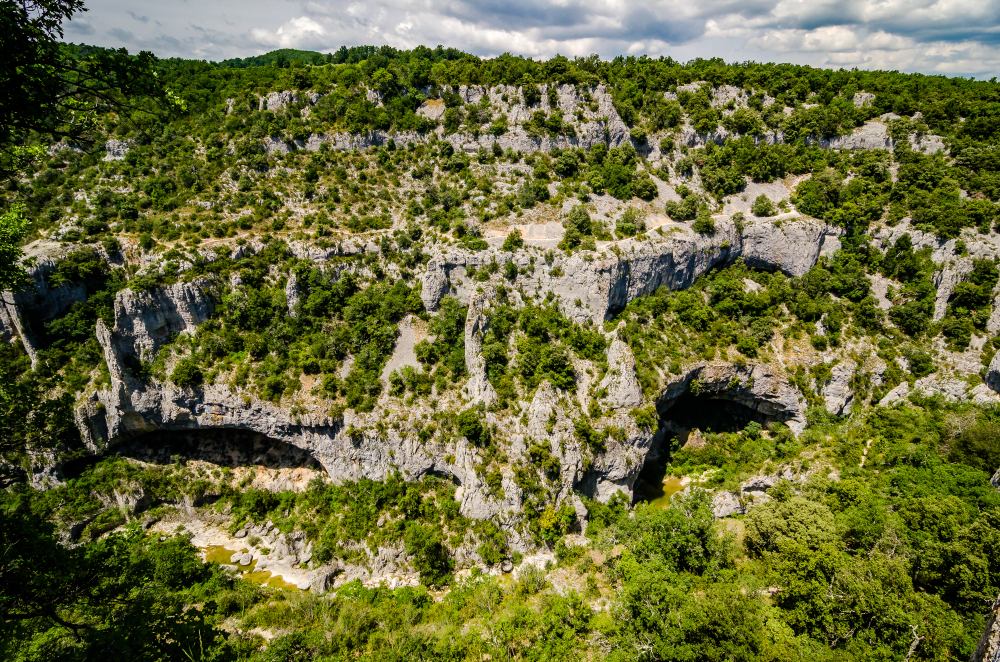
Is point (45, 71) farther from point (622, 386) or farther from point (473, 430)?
point (622, 386)

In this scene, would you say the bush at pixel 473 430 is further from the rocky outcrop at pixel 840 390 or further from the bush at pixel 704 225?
the rocky outcrop at pixel 840 390

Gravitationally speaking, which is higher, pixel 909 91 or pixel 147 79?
pixel 909 91

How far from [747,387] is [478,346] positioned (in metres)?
29.2

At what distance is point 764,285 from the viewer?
50.2 metres

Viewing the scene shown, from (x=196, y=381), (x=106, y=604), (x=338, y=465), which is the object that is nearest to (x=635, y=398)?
(x=338, y=465)

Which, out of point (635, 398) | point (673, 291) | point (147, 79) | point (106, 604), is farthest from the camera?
point (673, 291)

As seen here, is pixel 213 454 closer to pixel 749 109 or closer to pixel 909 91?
pixel 749 109

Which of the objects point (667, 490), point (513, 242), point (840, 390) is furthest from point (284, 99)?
point (840, 390)

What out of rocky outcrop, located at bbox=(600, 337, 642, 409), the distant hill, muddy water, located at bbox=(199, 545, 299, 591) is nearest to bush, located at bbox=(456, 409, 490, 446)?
rocky outcrop, located at bbox=(600, 337, 642, 409)

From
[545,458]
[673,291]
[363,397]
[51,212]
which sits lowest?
[545,458]

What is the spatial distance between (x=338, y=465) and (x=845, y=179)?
71666mm

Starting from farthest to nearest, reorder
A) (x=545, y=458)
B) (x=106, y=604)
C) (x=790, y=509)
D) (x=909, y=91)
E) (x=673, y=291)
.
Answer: (x=909, y=91)
(x=673, y=291)
(x=545, y=458)
(x=790, y=509)
(x=106, y=604)

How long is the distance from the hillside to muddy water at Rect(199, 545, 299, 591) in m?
0.30

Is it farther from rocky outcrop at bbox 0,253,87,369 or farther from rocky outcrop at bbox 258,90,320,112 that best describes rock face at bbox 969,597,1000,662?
rocky outcrop at bbox 258,90,320,112
